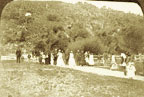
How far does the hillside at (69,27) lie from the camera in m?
7.54

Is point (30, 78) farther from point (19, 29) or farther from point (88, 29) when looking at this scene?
point (88, 29)

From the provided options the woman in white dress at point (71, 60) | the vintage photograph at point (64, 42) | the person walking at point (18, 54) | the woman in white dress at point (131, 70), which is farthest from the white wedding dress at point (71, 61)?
the woman in white dress at point (131, 70)

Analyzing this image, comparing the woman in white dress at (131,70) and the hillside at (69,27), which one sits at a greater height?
the hillside at (69,27)

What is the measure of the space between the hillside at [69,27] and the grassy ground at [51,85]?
63 cm

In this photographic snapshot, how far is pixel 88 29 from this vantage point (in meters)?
7.77

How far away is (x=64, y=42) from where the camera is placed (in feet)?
25.5

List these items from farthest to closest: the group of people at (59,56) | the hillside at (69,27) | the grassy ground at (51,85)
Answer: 1. the group of people at (59,56)
2. the hillside at (69,27)
3. the grassy ground at (51,85)

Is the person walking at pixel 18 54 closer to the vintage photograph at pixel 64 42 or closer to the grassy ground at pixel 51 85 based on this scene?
the vintage photograph at pixel 64 42

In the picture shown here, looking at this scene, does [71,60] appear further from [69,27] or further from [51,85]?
[51,85]

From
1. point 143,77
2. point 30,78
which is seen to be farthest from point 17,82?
point 143,77

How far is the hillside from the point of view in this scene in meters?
7.54

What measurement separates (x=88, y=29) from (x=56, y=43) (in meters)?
0.90

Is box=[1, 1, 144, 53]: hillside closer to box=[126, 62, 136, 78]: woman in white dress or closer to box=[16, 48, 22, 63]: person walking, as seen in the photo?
box=[16, 48, 22, 63]: person walking

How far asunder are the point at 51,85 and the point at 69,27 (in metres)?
1.57
